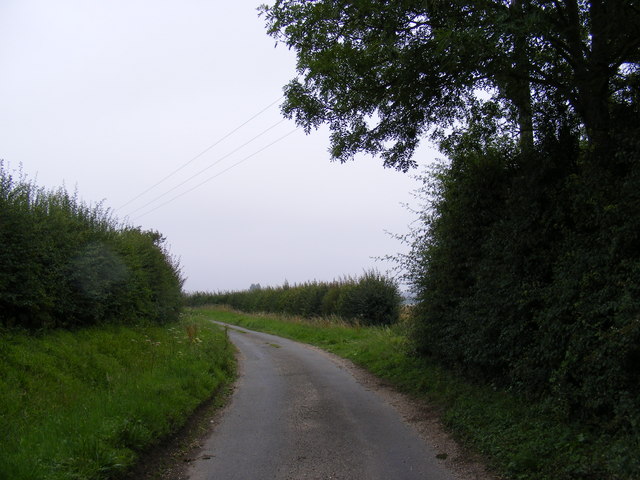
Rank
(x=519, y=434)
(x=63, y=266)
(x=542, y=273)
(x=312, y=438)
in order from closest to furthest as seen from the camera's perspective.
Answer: (x=519, y=434) → (x=312, y=438) → (x=542, y=273) → (x=63, y=266)

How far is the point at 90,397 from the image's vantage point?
7211mm

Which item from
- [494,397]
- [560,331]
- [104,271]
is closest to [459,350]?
[494,397]

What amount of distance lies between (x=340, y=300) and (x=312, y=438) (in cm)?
2175

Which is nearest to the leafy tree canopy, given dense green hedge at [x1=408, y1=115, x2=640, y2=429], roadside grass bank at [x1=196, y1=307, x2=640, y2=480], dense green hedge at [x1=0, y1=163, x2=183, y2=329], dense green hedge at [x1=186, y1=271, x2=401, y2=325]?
dense green hedge at [x1=408, y1=115, x2=640, y2=429]

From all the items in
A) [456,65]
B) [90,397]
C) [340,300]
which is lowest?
[90,397]

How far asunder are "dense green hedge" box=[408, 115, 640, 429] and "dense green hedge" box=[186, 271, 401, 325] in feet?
47.7

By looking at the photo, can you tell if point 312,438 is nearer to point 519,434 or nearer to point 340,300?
point 519,434

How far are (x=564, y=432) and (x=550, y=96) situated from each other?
5.13 meters

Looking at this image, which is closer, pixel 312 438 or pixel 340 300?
pixel 312 438

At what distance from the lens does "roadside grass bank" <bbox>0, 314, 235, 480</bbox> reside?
4812 millimetres

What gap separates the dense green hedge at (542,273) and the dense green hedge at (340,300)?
14536 millimetres

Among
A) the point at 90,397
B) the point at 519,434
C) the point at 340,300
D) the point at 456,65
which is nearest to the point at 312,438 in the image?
the point at 519,434

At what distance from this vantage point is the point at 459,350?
29.5 feet

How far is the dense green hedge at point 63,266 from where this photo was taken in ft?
27.6
